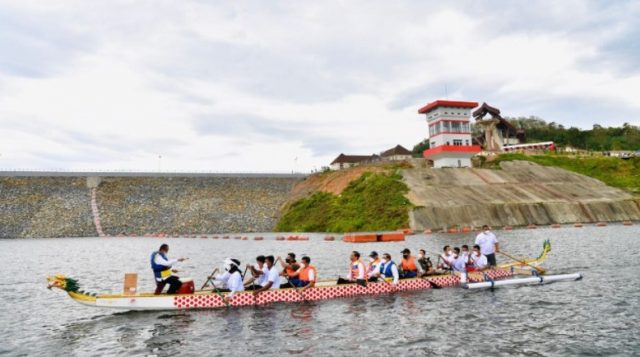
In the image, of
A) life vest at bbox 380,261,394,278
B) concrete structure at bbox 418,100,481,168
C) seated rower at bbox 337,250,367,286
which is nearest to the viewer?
seated rower at bbox 337,250,367,286

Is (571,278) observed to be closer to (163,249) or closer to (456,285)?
(456,285)

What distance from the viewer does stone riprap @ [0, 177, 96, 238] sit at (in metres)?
83.5

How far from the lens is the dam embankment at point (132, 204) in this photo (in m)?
86.0

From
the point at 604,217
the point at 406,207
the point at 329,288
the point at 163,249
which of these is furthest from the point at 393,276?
the point at 604,217

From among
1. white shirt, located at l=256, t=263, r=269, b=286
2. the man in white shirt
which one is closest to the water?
white shirt, located at l=256, t=263, r=269, b=286

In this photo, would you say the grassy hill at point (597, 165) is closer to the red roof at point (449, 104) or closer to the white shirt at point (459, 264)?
the red roof at point (449, 104)

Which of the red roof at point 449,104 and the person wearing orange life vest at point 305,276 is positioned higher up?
the red roof at point 449,104

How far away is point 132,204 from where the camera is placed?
313 ft

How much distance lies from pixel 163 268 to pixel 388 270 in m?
11.5

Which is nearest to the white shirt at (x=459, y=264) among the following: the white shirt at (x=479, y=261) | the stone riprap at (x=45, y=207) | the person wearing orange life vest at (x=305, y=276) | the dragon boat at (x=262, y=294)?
the dragon boat at (x=262, y=294)

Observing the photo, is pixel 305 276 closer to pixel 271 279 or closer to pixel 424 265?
pixel 271 279

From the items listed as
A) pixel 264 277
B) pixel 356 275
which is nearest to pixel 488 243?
pixel 356 275

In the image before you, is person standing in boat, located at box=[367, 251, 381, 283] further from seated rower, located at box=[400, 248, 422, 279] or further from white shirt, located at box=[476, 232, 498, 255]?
white shirt, located at box=[476, 232, 498, 255]

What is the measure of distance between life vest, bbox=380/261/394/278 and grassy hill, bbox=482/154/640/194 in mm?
Result: 79966
